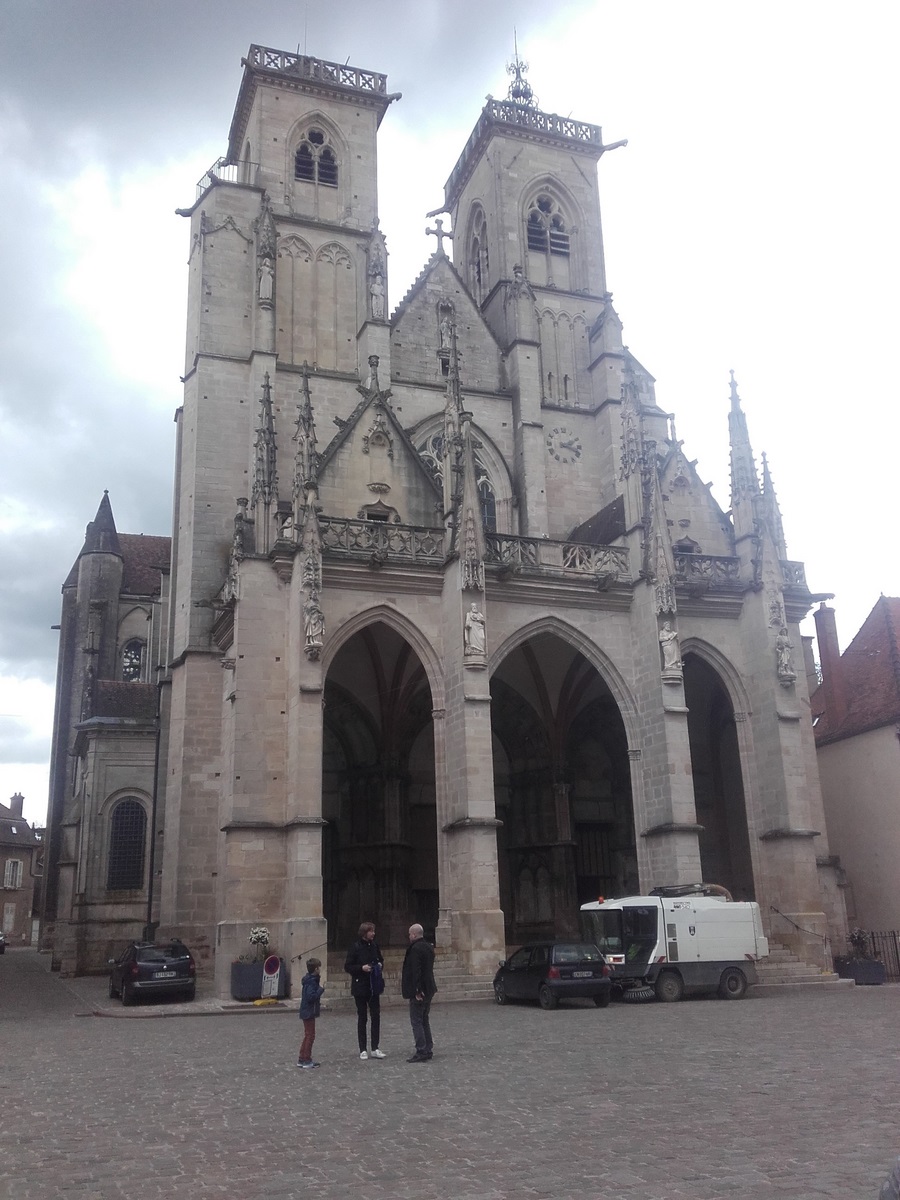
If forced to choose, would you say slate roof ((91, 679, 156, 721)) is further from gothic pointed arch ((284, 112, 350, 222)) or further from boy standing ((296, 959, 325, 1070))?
boy standing ((296, 959, 325, 1070))

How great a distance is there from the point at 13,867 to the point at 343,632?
185 feet

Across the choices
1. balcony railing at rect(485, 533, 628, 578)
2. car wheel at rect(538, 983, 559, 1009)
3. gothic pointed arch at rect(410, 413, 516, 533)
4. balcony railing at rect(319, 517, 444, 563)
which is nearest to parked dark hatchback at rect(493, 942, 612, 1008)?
car wheel at rect(538, 983, 559, 1009)

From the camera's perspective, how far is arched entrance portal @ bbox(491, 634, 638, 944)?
26.7m

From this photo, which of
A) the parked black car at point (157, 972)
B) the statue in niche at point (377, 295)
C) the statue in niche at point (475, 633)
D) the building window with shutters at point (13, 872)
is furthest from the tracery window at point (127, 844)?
the building window with shutters at point (13, 872)

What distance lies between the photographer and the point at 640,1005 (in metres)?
17.3

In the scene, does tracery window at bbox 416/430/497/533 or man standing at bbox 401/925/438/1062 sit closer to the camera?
man standing at bbox 401/925/438/1062

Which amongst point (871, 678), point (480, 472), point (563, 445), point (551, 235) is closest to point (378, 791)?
point (480, 472)

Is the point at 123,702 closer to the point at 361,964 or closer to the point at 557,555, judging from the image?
the point at 557,555

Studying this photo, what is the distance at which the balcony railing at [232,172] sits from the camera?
100 ft

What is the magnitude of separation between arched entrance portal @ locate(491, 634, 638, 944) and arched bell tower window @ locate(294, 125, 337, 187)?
15.1 m

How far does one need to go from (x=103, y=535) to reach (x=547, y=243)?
22256 millimetres

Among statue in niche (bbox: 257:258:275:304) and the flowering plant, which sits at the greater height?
statue in niche (bbox: 257:258:275:304)

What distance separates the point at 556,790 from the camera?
88.3ft

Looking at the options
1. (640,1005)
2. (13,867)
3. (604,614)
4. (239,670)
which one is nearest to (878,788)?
(604,614)
